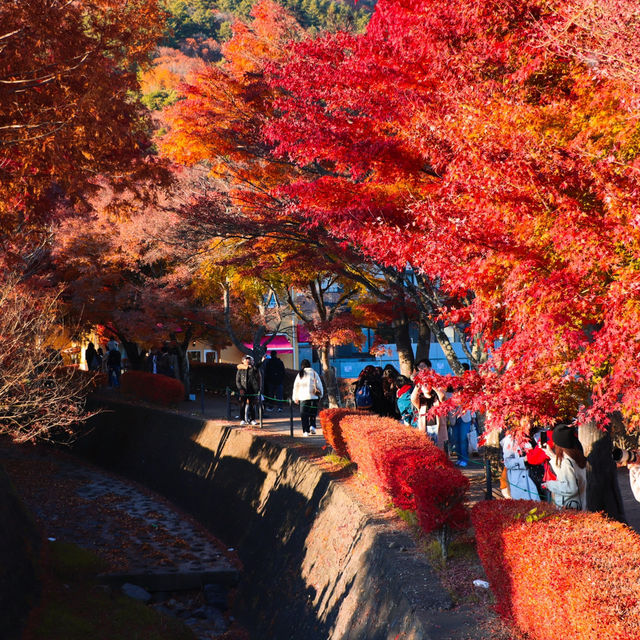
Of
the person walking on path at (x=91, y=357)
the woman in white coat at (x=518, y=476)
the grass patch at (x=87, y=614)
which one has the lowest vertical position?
the grass patch at (x=87, y=614)

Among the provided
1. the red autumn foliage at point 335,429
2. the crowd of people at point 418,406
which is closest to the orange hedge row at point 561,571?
the crowd of people at point 418,406

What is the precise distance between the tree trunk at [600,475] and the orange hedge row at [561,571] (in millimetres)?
2289

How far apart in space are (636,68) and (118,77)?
647 centimetres

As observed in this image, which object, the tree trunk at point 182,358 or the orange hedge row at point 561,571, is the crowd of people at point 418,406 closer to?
the orange hedge row at point 561,571

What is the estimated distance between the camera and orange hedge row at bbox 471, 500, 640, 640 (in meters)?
4.71

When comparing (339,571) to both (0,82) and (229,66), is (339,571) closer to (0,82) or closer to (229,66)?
(0,82)

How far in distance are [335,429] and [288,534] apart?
6.80 feet

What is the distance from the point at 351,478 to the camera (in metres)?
12.4

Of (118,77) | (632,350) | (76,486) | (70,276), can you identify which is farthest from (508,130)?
(70,276)

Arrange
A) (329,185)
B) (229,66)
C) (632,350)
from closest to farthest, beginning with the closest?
(632,350) → (329,185) → (229,66)

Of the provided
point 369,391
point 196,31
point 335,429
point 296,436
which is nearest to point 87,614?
point 335,429

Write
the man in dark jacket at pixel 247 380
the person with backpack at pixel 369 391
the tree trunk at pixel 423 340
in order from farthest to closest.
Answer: the tree trunk at pixel 423 340, the man in dark jacket at pixel 247 380, the person with backpack at pixel 369 391

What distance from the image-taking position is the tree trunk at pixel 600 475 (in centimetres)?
884

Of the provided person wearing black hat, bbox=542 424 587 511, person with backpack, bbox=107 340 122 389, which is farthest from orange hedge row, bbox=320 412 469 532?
person with backpack, bbox=107 340 122 389
